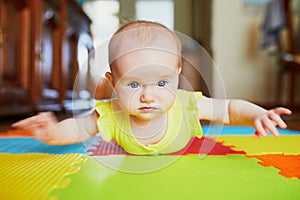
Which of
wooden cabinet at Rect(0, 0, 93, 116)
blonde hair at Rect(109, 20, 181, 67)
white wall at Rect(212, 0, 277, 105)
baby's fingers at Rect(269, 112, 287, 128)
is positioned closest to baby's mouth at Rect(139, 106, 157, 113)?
blonde hair at Rect(109, 20, 181, 67)

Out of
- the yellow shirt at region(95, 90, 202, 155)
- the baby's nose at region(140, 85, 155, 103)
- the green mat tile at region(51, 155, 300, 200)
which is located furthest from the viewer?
the yellow shirt at region(95, 90, 202, 155)

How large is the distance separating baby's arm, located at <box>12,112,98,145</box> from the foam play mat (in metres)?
0.04

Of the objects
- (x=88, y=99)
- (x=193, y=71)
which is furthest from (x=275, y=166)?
(x=88, y=99)

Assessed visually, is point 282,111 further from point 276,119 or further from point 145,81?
point 145,81

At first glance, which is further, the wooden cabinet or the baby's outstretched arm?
the wooden cabinet

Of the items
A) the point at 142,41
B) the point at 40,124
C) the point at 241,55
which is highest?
the point at 142,41

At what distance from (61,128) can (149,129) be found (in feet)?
0.61

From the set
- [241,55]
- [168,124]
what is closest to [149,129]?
[168,124]

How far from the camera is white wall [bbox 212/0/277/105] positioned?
3.05 m

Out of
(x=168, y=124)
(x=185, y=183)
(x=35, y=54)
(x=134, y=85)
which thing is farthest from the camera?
(x=35, y=54)

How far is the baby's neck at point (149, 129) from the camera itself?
27.1 inches

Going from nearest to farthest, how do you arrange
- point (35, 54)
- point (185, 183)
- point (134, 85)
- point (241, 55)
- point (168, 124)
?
1. point (185, 183)
2. point (134, 85)
3. point (168, 124)
4. point (35, 54)
5. point (241, 55)

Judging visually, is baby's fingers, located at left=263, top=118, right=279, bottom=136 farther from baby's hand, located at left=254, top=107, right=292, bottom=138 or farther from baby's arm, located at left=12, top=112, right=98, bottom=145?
baby's arm, located at left=12, top=112, right=98, bottom=145

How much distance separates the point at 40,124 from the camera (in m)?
0.70
